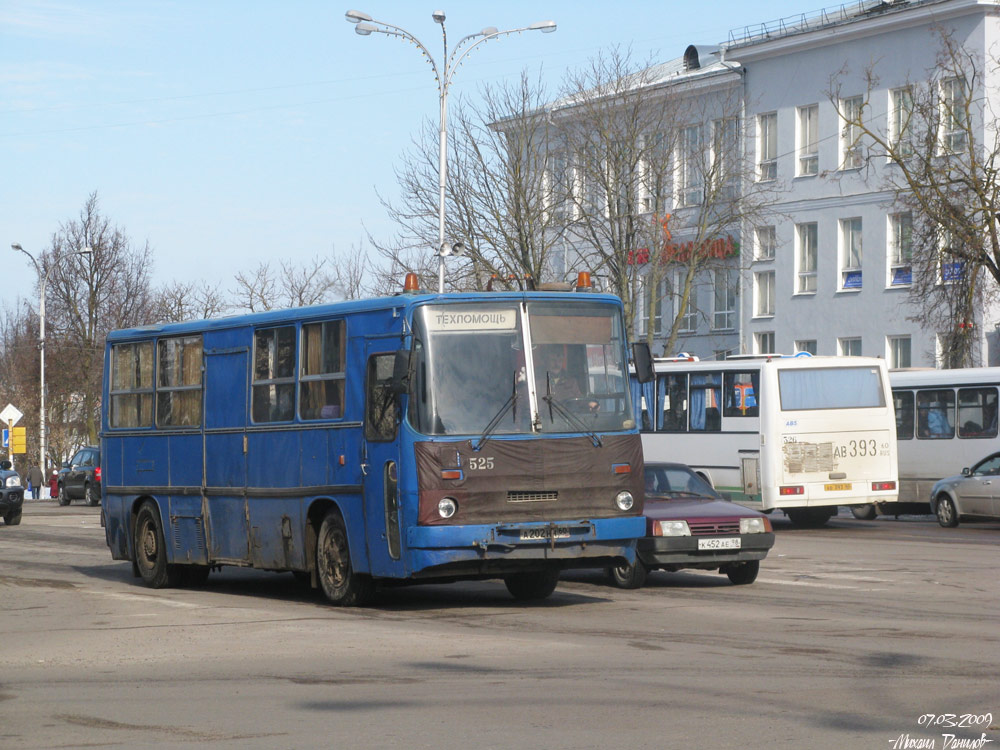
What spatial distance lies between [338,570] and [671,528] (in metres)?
3.70

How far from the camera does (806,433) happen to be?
98.5 feet

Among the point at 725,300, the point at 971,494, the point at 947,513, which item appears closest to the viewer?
the point at 971,494

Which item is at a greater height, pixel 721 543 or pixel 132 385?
pixel 132 385

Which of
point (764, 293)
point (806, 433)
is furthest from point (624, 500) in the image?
point (764, 293)

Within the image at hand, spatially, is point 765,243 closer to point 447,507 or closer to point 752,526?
point 752,526

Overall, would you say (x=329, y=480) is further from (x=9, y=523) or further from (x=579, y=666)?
(x=9, y=523)

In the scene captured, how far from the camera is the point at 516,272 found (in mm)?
47781

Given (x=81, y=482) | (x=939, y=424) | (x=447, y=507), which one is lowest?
(x=81, y=482)

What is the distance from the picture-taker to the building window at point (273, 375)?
16.7m

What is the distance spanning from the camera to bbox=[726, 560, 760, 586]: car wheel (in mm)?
18266

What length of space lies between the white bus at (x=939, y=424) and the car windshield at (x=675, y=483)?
50.8 feet

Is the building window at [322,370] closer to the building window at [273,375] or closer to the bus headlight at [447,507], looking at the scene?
the building window at [273,375]

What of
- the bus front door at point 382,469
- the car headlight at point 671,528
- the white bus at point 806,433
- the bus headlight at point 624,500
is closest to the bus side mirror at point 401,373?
the bus front door at point 382,469
